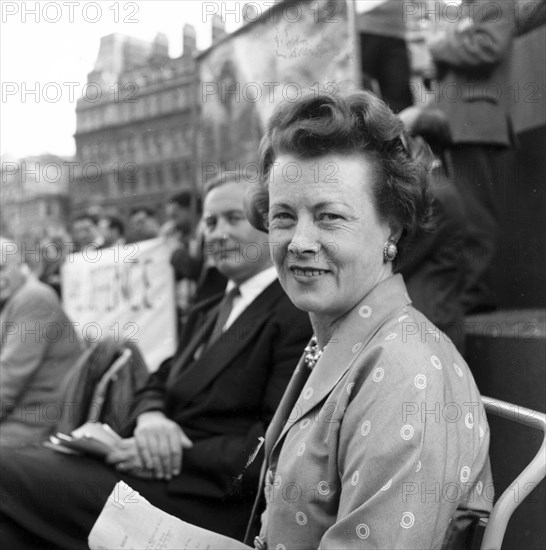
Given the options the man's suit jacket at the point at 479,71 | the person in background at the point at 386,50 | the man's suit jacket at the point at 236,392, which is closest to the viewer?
the man's suit jacket at the point at 236,392

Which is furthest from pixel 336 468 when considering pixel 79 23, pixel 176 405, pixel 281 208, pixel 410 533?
pixel 79 23

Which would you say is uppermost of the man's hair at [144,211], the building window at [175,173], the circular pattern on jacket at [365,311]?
the building window at [175,173]

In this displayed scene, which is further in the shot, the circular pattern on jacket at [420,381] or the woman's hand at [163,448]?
the woman's hand at [163,448]

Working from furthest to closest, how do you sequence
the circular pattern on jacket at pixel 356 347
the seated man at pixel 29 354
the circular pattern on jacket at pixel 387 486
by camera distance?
the seated man at pixel 29 354 < the circular pattern on jacket at pixel 356 347 < the circular pattern on jacket at pixel 387 486

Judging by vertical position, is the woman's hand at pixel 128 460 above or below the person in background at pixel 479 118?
below

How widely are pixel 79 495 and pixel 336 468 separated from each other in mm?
1046

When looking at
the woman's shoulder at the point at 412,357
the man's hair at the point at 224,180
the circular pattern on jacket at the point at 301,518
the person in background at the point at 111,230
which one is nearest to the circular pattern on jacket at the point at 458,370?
the woman's shoulder at the point at 412,357

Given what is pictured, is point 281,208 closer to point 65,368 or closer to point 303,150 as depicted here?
point 303,150

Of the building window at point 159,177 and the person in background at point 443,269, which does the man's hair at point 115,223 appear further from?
the person in background at point 443,269

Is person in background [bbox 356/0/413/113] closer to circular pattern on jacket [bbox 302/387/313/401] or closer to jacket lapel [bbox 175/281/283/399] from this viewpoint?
jacket lapel [bbox 175/281/283/399]

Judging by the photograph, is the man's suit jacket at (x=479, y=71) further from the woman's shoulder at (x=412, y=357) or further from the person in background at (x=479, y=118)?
the woman's shoulder at (x=412, y=357)

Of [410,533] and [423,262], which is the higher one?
[423,262]

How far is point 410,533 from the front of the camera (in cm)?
106

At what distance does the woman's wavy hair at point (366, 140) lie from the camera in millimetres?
1322
